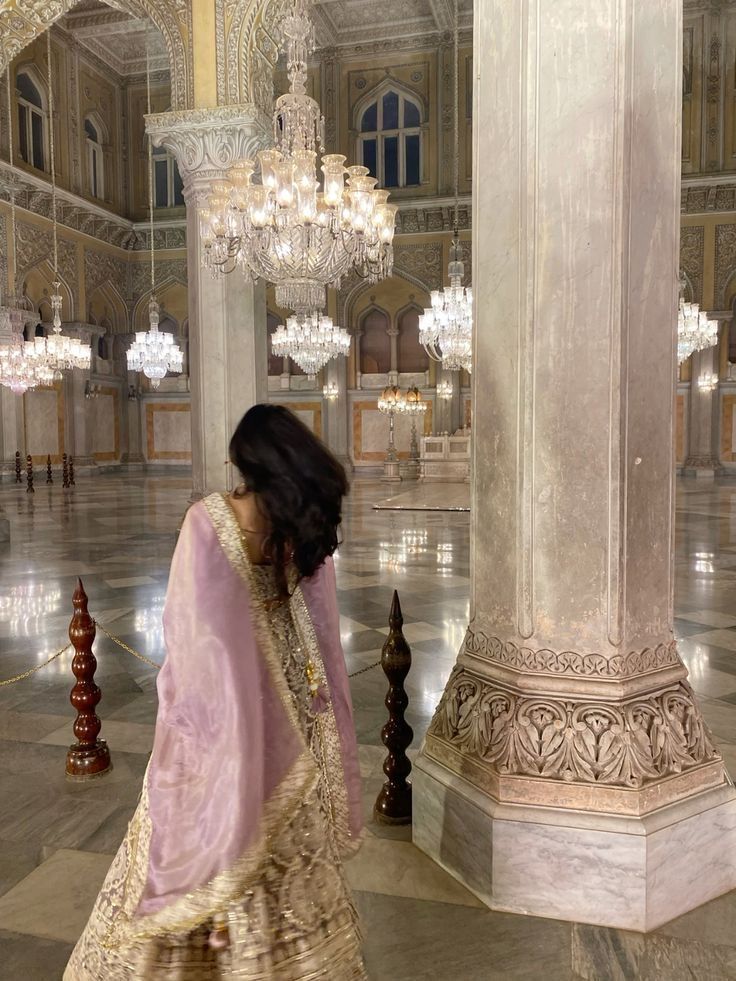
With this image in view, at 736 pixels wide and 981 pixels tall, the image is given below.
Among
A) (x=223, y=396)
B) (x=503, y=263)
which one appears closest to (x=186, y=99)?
(x=223, y=396)

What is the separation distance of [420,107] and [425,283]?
475 centimetres

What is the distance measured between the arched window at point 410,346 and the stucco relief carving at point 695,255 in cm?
733

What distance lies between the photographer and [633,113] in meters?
2.01

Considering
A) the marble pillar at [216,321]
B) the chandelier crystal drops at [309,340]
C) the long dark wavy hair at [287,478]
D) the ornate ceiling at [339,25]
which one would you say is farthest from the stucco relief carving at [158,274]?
the long dark wavy hair at [287,478]

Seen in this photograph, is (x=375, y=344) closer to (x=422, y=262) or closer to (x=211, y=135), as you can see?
(x=422, y=262)

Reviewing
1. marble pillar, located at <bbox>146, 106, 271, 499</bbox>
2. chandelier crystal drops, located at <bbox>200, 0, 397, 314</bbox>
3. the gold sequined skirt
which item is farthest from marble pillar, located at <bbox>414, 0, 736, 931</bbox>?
marble pillar, located at <bbox>146, 106, 271, 499</bbox>

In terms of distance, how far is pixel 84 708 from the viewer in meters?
3.04

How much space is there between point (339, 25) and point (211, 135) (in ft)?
49.1

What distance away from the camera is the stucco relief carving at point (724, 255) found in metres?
20.1

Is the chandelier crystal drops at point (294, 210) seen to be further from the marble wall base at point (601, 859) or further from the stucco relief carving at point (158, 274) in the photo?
the stucco relief carving at point (158, 274)

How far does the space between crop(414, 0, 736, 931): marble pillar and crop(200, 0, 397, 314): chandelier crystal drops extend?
5.77 meters

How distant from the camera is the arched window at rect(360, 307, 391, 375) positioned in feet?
74.9

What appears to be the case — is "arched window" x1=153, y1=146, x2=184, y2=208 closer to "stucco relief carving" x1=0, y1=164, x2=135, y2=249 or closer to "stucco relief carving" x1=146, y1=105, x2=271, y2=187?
"stucco relief carving" x1=0, y1=164, x2=135, y2=249

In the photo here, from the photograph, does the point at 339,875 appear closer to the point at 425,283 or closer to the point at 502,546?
the point at 502,546
